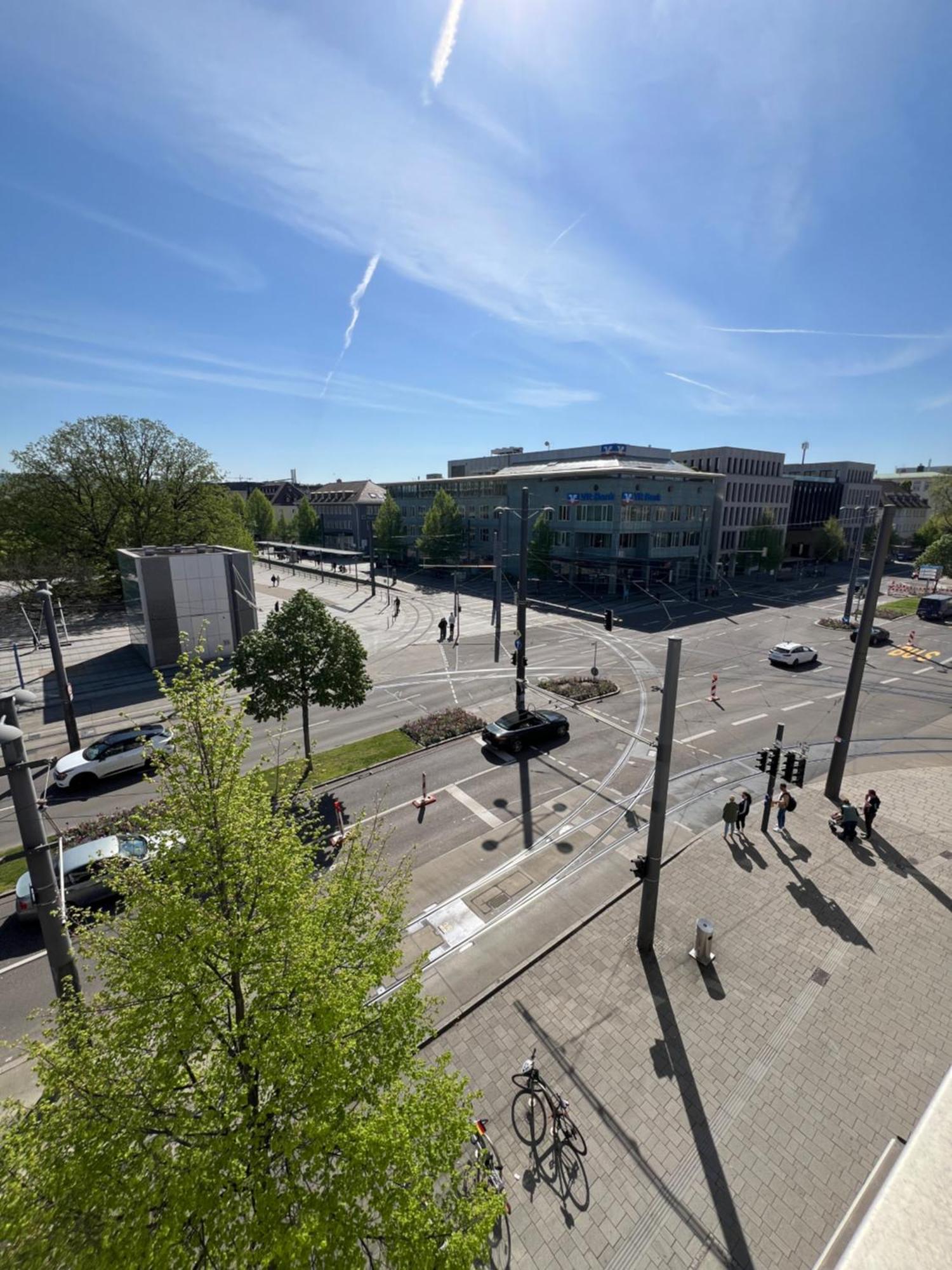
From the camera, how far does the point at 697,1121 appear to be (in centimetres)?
883

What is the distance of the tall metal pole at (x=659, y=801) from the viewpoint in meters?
10.2

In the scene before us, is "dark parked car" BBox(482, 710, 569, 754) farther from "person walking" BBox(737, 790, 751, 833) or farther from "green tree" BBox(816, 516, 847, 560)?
"green tree" BBox(816, 516, 847, 560)

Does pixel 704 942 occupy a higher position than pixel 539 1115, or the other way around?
pixel 704 942

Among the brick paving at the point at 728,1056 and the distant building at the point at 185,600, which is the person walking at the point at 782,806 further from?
the distant building at the point at 185,600

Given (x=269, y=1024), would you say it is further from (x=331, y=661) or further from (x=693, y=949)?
(x=331, y=661)

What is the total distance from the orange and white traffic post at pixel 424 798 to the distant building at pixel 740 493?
5546cm

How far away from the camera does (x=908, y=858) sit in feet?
50.2

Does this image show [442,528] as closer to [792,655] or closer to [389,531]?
[389,531]

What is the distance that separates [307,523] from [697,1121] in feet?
343

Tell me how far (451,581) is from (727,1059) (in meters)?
60.2

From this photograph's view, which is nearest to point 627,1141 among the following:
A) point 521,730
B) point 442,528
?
point 521,730

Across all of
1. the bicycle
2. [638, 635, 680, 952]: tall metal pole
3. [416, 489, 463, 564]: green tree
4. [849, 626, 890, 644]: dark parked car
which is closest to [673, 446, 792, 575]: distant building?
[849, 626, 890, 644]: dark parked car

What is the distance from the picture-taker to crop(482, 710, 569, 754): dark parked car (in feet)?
71.8

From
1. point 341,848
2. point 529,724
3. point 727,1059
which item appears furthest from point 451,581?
point 727,1059
